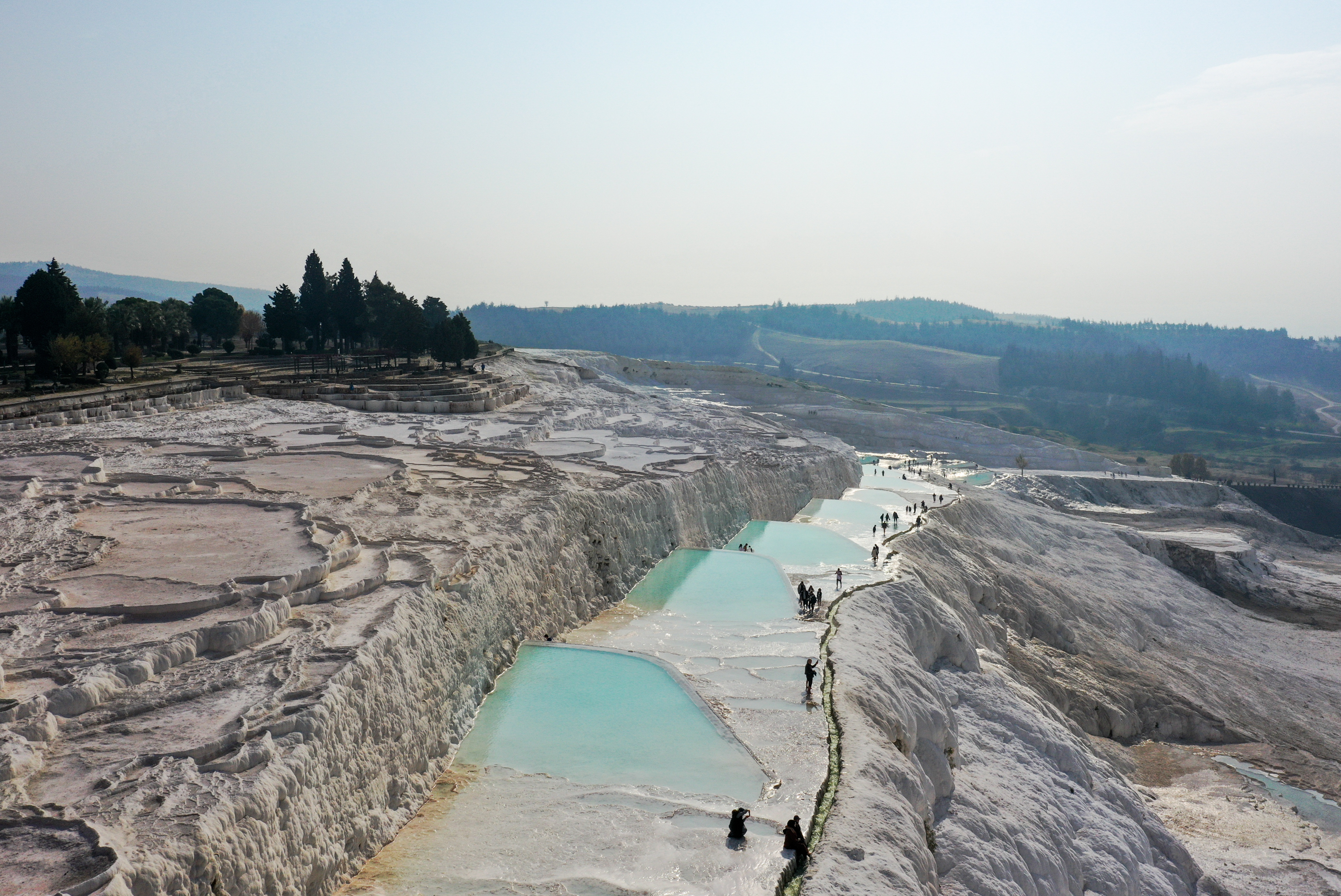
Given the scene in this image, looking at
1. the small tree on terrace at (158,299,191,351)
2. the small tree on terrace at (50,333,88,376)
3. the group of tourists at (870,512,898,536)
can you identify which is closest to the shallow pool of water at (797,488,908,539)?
the group of tourists at (870,512,898,536)

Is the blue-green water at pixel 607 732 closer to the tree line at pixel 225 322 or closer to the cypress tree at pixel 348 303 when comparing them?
the tree line at pixel 225 322

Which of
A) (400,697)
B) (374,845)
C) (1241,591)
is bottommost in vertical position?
(1241,591)

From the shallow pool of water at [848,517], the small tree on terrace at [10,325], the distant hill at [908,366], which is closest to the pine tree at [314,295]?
the small tree on terrace at [10,325]

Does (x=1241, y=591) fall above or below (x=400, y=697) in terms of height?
below

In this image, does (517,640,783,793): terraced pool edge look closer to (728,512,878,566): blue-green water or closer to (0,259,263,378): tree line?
(728,512,878,566): blue-green water

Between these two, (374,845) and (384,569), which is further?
(384,569)

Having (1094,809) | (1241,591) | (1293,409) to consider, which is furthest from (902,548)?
(1293,409)

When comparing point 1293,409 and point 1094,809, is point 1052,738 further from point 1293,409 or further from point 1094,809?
point 1293,409

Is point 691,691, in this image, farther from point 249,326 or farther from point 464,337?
point 249,326
